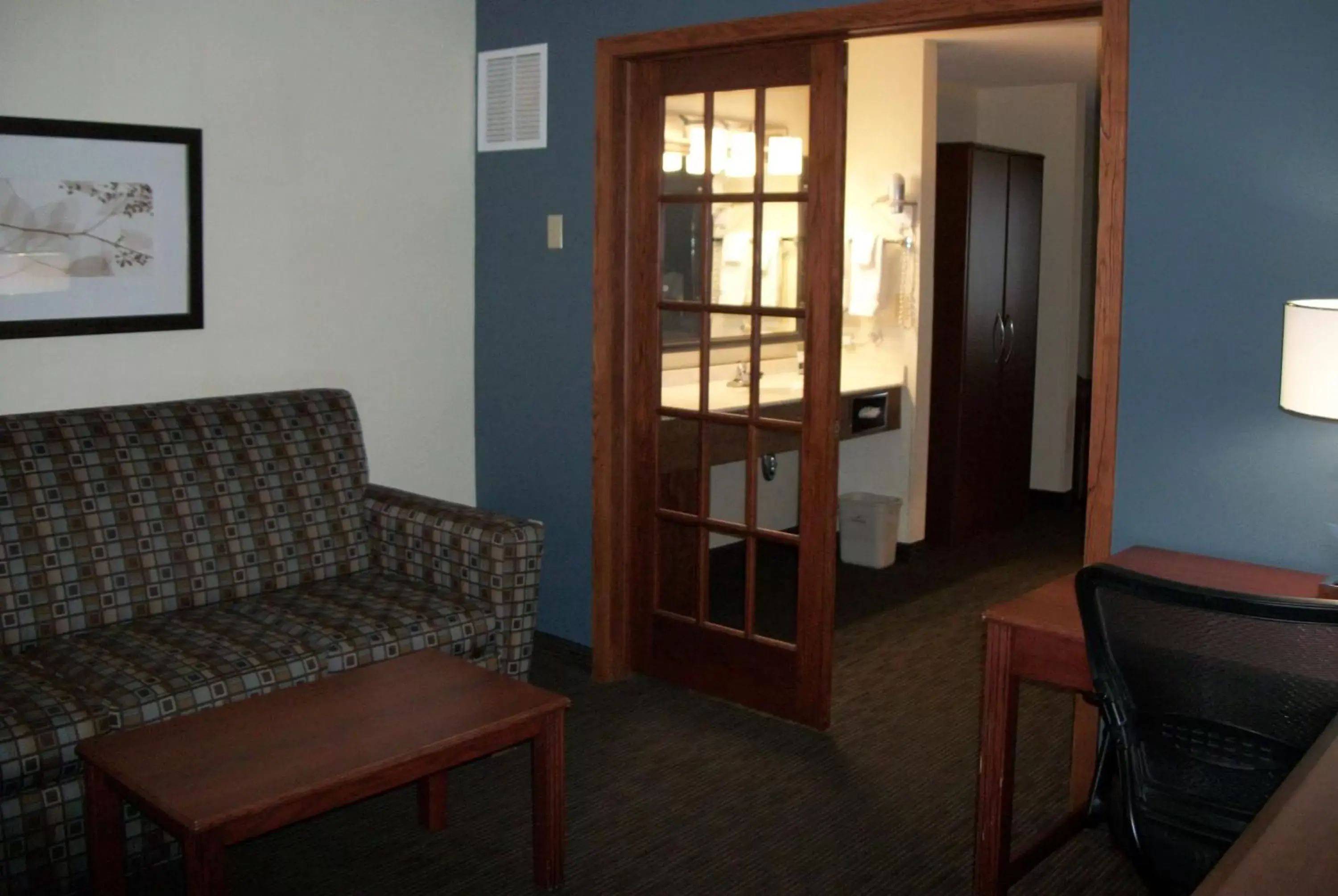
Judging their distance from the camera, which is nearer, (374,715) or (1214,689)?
(1214,689)

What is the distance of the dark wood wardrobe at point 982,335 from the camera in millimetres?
5926

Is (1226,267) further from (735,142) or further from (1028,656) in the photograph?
(735,142)

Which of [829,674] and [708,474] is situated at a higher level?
[708,474]

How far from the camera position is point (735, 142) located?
3.71 meters

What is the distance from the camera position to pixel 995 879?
8.89 ft

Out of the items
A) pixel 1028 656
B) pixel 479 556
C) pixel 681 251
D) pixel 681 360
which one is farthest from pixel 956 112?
pixel 1028 656

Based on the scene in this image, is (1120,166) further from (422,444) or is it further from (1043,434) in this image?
(1043,434)

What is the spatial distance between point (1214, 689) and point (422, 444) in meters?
2.98

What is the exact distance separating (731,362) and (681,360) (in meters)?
0.21

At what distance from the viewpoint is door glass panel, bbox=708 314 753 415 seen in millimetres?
3791

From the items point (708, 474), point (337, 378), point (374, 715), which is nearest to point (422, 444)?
point (337, 378)

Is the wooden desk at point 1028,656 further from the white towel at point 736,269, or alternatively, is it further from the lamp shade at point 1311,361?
the white towel at point 736,269

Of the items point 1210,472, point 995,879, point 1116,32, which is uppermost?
point 1116,32

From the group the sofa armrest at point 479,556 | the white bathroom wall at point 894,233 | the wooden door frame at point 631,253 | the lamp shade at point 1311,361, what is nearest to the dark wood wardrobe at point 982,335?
the white bathroom wall at point 894,233
